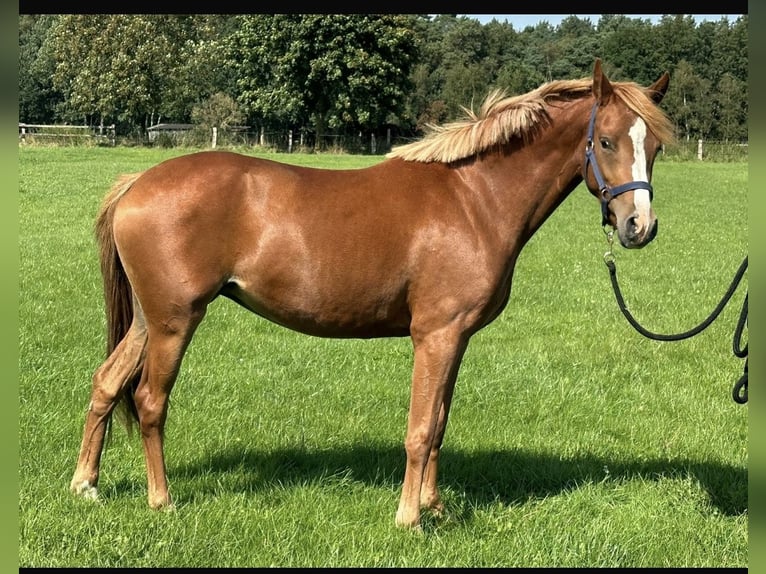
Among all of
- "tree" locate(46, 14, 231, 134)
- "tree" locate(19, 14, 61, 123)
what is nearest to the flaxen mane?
"tree" locate(46, 14, 231, 134)

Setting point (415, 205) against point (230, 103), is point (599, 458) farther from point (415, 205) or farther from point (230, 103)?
point (230, 103)

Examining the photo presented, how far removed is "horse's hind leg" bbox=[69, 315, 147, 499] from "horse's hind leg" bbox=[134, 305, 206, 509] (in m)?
0.21

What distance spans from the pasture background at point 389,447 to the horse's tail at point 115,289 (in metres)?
0.57

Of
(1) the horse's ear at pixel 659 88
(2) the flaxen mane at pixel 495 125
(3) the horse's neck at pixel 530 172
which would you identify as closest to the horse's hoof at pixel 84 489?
(2) the flaxen mane at pixel 495 125

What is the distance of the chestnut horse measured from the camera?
401cm

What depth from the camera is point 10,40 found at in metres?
1.32

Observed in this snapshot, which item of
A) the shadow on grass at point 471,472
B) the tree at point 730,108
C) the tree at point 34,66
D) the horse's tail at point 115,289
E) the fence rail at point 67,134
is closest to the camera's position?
the horse's tail at point 115,289

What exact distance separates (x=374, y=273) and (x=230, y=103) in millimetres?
56729

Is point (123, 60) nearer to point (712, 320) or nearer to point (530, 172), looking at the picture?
point (530, 172)

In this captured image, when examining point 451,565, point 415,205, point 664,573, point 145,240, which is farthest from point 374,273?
point 664,573

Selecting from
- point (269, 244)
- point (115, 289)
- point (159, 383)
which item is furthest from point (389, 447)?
point (115, 289)

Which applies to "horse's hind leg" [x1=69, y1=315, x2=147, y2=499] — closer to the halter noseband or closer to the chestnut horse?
the chestnut horse

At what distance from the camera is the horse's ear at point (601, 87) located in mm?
3871

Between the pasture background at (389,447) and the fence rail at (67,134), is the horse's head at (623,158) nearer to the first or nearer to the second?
the pasture background at (389,447)
